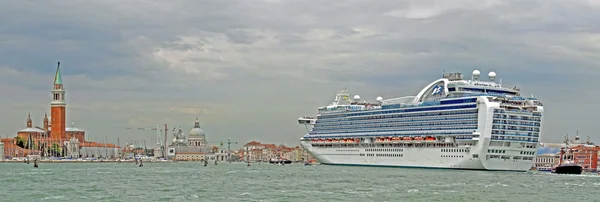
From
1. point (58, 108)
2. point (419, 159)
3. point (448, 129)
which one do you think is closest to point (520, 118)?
point (448, 129)

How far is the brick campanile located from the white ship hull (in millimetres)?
102032

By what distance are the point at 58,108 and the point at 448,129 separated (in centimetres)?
12787

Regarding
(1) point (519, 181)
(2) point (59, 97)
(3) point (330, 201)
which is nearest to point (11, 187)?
(3) point (330, 201)

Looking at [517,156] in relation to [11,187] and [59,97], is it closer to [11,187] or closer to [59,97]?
[11,187]

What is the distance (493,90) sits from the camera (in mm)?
82500

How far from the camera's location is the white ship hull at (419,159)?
7550 centimetres

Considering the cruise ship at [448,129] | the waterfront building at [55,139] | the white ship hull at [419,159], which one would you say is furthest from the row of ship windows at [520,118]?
the waterfront building at [55,139]

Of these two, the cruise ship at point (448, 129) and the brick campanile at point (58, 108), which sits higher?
the brick campanile at point (58, 108)

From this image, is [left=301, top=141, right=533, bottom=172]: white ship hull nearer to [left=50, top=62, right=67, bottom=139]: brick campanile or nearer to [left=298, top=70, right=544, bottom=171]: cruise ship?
[left=298, top=70, right=544, bottom=171]: cruise ship

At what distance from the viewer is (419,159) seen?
272 ft

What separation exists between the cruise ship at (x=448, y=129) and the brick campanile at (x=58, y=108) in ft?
343

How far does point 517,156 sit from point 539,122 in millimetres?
4370

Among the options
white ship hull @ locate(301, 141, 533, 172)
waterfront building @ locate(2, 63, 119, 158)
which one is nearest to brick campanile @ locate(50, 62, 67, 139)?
waterfront building @ locate(2, 63, 119, 158)

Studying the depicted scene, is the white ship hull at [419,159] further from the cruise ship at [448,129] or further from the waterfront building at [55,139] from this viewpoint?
the waterfront building at [55,139]
